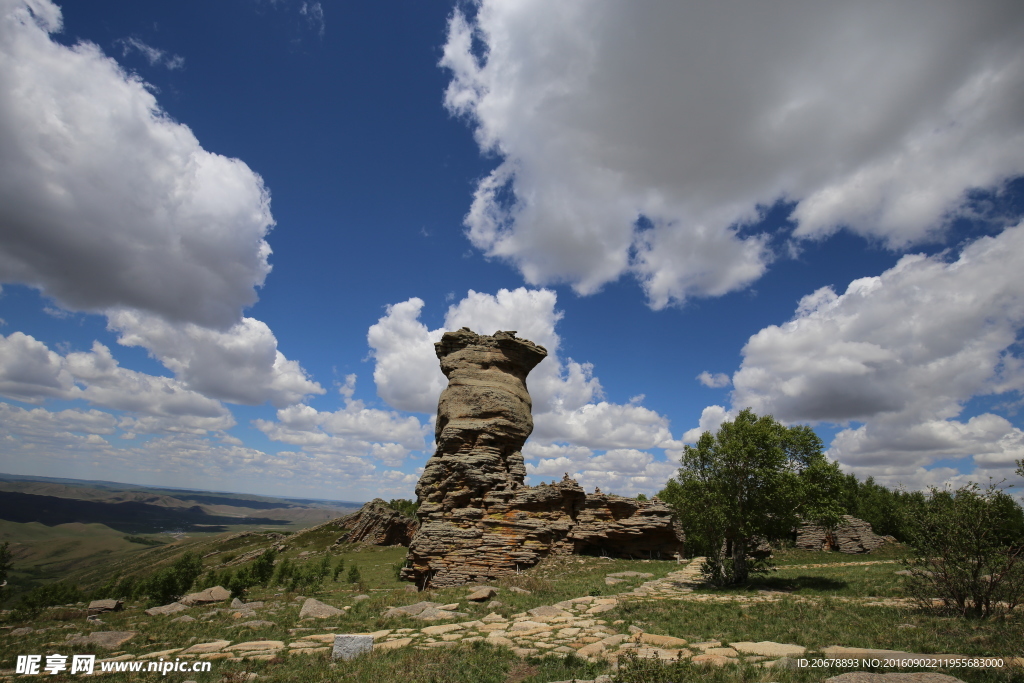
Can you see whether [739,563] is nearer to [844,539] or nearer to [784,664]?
[784,664]

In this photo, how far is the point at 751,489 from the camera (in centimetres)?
1961

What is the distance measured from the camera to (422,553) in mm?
24172

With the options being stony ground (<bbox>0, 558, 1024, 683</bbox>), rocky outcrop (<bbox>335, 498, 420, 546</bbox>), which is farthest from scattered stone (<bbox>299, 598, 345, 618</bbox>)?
rocky outcrop (<bbox>335, 498, 420, 546</bbox>)

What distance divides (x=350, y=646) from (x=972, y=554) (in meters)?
16.6

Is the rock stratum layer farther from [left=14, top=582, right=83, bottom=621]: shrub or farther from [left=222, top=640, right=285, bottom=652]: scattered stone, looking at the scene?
[left=14, top=582, right=83, bottom=621]: shrub

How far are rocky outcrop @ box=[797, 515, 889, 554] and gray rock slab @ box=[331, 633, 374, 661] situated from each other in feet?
118

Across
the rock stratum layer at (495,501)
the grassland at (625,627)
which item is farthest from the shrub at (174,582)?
the rock stratum layer at (495,501)

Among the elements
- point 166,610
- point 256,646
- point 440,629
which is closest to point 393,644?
point 440,629

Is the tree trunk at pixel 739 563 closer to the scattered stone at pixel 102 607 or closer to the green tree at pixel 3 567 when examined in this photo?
the scattered stone at pixel 102 607

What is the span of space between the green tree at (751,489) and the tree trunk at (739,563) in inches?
1.5

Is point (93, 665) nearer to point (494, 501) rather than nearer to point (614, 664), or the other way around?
point (614, 664)

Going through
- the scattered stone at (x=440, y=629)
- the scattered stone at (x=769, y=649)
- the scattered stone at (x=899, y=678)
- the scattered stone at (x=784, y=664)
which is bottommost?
the scattered stone at (x=440, y=629)

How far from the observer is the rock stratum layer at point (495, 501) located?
2434 cm

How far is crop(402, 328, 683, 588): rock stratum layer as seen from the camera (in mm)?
24344
